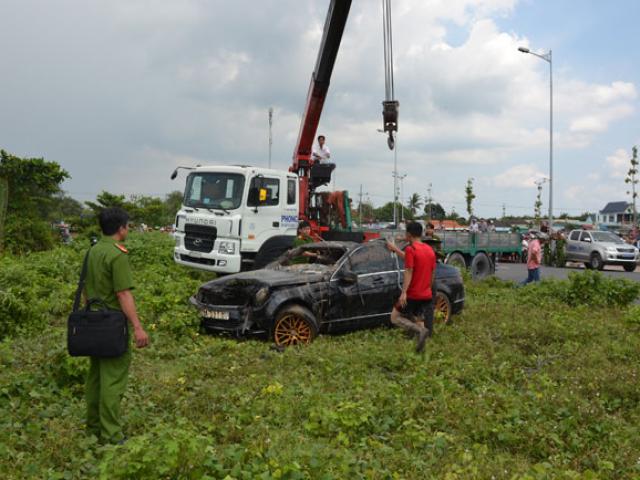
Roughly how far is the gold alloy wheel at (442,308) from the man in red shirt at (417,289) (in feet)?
6.43

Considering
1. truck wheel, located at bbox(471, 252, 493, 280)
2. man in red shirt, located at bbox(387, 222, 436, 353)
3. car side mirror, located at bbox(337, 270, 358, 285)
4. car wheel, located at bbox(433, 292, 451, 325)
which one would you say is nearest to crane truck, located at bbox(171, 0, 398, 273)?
car side mirror, located at bbox(337, 270, 358, 285)

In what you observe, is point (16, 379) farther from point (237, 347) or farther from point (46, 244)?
point (46, 244)

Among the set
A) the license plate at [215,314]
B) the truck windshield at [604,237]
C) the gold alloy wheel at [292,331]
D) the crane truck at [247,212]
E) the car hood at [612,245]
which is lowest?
the gold alloy wheel at [292,331]

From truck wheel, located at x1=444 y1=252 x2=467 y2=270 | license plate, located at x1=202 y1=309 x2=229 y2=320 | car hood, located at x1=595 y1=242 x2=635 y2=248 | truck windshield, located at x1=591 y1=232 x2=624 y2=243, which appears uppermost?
truck windshield, located at x1=591 y1=232 x2=624 y2=243

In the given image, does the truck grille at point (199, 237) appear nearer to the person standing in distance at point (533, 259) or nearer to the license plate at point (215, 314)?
the license plate at point (215, 314)

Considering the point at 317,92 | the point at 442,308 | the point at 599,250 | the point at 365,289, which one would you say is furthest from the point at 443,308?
the point at 599,250

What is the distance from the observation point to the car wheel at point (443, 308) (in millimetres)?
9766

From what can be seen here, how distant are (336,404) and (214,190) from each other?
8.48 meters

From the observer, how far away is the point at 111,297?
4652 millimetres

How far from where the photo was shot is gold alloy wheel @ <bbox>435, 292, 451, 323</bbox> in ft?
32.1

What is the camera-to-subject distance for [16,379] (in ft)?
19.1

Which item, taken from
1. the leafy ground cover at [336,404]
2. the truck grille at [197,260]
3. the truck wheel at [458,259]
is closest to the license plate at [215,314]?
the leafy ground cover at [336,404]

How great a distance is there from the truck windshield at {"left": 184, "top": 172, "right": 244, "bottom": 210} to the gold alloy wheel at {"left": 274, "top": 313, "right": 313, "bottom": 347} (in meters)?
5.01

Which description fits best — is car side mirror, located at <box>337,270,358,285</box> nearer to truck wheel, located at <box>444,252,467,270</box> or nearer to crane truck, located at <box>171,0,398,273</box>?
crane truck, located at <box>171,0,398,273</box>
